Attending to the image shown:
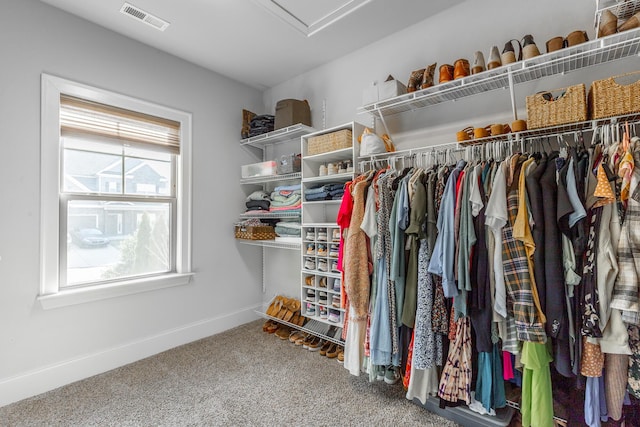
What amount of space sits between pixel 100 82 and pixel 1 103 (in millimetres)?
623

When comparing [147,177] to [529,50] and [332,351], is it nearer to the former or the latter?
[332,351]

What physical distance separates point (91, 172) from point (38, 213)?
47cm

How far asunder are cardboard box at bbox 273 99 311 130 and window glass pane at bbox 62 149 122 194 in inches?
56.6

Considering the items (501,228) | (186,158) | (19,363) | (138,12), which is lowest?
(19,363)

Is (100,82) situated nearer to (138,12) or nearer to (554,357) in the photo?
(138,12)

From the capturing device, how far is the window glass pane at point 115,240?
2314mm

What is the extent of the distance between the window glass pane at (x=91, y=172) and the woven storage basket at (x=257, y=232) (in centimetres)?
112

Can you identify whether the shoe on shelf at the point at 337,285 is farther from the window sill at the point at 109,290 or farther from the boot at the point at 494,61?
the boot at the point at 494,61

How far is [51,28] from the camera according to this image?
213 centimetres

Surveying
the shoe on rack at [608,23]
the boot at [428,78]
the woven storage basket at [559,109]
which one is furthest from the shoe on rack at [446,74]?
the shoe on rack at [608,23]

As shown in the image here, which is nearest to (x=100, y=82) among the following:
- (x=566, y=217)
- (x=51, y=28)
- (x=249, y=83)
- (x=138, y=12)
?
(x=51, y=28)

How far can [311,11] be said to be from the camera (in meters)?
2.22

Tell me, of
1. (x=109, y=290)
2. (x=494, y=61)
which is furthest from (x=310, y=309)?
(x=494, y=61)

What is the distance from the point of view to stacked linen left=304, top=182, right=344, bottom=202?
2428 millimetres
